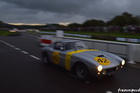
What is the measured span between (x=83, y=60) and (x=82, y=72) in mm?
439

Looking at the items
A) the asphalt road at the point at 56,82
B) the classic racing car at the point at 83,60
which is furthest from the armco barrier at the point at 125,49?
the classic racing car at the point at 83,60

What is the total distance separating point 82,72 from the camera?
15.3 feet

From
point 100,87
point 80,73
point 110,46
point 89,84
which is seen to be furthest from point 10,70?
point 110,46

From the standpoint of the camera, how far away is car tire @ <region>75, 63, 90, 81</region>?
14.6 ft

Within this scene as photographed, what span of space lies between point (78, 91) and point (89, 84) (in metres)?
0.58

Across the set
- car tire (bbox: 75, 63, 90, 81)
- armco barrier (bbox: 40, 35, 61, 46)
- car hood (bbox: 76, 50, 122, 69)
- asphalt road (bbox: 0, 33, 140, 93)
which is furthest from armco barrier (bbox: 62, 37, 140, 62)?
armco barrier (bbox: 40, 35, 61, 46)

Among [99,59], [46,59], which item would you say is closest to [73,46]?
[99,59]

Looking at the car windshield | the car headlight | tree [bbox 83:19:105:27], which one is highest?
tree [bbox 83:19:105:27]

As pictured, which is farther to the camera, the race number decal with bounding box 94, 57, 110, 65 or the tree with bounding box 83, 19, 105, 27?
the tree with bounding box 83, 19, 105, 27

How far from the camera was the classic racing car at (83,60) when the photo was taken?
4.26 meters

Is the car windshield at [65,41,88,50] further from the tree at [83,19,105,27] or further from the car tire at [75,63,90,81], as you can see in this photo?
the tree at [83,19,105,27]

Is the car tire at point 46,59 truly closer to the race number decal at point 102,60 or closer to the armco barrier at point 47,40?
the race number decal at point 102,60

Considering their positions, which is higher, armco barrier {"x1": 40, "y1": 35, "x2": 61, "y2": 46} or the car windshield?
the car windshield

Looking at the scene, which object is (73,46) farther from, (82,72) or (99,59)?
(99,59)
